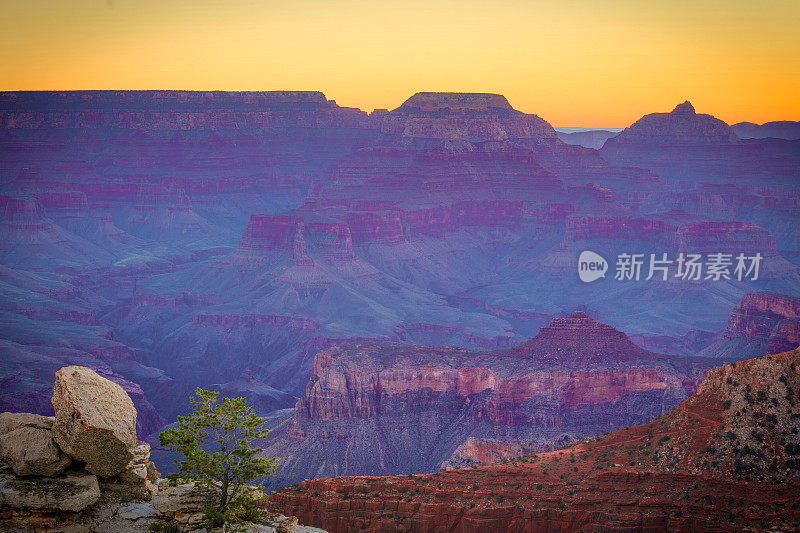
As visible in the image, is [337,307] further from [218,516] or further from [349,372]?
[218,516]

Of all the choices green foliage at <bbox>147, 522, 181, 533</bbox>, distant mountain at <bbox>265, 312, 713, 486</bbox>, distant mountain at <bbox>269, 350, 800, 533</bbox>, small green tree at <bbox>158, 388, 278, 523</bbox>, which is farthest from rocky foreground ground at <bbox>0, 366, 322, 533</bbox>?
distant mountain at <bbox>265, 312, 713, 486</bbox>

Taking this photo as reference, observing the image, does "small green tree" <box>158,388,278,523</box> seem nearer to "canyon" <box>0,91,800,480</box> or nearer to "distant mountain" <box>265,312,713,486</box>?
"canyon" <box>0,91,800,480</box>

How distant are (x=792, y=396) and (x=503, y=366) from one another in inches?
1812

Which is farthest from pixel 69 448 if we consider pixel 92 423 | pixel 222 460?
pixel 222 460

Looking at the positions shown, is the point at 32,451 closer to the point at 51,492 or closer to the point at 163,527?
the point at 51,492

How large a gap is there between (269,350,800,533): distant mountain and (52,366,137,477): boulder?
1575cm

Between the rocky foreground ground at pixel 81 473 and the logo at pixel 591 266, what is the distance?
523 ft

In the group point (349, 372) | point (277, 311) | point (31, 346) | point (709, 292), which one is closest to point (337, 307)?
point (277, 311)

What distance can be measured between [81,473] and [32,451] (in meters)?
1.63

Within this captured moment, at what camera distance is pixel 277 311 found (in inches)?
6467

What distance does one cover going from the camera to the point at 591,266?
7505 inches

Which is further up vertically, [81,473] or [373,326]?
[373,326]

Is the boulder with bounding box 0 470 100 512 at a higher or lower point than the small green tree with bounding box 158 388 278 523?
lower

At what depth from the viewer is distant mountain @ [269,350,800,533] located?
134ft
